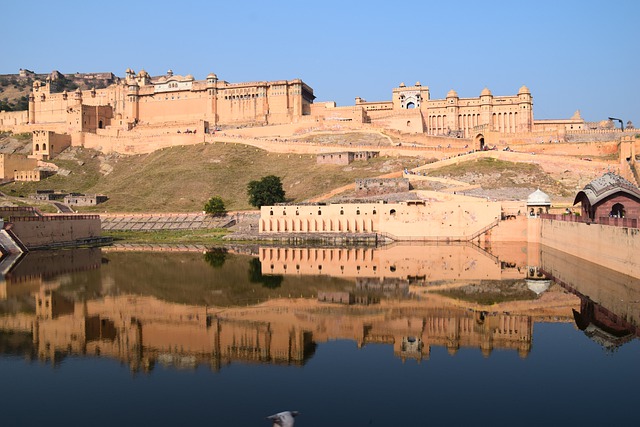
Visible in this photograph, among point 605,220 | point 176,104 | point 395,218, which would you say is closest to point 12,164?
point 176,104

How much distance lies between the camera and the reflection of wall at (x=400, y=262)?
912 inches

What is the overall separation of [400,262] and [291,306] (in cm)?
1014

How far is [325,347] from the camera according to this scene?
13.4m

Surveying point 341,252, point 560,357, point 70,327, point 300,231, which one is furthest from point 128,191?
point 560,357

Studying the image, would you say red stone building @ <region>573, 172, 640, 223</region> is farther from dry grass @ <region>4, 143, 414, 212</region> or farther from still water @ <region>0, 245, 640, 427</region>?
dry grass @ <region>4, 143, 414, 212</region>

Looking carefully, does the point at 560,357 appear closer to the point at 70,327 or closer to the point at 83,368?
the point at 83,368

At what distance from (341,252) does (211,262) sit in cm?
740

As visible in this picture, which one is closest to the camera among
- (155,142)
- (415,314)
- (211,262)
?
(415,314)

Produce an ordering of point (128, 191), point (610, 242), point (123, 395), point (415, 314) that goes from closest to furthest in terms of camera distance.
Result: point (123, 395), point (415, 314), point (610, 242), point (128, 191)

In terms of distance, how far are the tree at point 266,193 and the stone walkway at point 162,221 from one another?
2.20m

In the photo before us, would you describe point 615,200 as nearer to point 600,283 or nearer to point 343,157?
point 600,283

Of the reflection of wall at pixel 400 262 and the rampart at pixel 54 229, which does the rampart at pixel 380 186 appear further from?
the rampart at pixel 54 229

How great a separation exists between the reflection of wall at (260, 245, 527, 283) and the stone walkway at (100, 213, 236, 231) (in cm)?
1074

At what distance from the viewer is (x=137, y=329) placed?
15.0m
